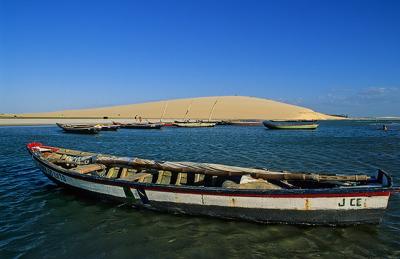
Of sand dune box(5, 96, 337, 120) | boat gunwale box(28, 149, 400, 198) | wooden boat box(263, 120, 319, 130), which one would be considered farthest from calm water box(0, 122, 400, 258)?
sand dune box(5, 96, 337, 120)

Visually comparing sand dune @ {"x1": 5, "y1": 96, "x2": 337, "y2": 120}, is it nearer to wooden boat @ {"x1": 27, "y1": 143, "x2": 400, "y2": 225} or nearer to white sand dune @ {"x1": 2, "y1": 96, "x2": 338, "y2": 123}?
white sand dune @ {"x1": 2, "y1": 96, "x2": 338, "y2": 123}

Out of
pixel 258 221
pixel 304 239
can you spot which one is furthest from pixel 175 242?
pixel 304 239

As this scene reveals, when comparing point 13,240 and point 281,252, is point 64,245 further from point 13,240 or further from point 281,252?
point 281,252

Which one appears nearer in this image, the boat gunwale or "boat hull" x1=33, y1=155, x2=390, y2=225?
the boat gunwale

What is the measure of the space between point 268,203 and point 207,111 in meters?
128

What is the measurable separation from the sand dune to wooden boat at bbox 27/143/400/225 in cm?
11183

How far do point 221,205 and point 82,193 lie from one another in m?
5.83

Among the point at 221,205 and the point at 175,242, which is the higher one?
the point at 221,205

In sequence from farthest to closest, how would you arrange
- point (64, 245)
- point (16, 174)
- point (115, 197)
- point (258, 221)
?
point (16, 174) → point (115, 197) → point (258, 221) → point (64, 245)

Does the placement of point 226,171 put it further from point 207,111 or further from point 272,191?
point 207,111

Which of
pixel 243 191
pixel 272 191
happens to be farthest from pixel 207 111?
pixel 272 191

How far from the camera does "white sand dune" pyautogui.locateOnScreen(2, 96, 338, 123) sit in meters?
132

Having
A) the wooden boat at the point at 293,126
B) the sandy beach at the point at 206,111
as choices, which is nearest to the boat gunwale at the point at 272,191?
the wooden boat at the point at 293,126

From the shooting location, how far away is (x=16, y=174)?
682 inches
